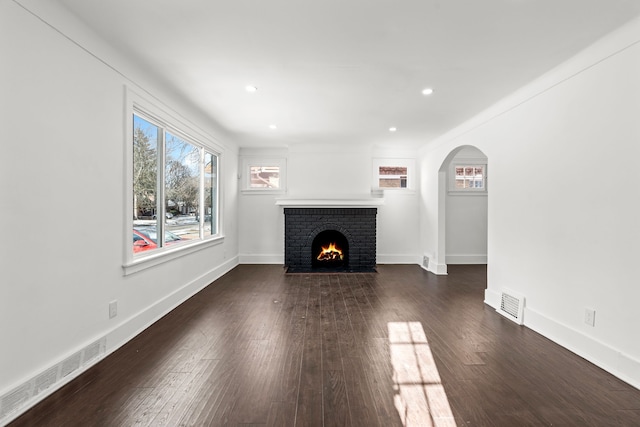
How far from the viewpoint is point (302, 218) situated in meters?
6.12

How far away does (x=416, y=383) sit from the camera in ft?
6.84

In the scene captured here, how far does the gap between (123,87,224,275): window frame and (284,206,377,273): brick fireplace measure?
1561 millimetres

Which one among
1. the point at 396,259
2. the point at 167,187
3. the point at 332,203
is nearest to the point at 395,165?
the point at 332,203

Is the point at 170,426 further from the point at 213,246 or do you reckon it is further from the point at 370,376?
the point at 213,246

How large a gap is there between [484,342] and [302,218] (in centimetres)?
403

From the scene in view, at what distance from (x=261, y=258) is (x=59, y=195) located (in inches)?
184

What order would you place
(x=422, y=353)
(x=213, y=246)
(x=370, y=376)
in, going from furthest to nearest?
(x=213, y=246)
(x=422, y=353)
(x=370, y=376)

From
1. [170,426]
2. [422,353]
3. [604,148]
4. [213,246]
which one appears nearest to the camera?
[170,426]

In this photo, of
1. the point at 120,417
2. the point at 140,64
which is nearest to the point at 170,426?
the point at 120,417

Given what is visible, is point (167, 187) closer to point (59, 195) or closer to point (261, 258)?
point (59, 195)

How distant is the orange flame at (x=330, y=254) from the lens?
6.48 m

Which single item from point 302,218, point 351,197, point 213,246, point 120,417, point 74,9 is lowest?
point 120,417

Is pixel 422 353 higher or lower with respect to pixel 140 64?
lower

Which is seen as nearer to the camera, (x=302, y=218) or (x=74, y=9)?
(x=74, y=9)
